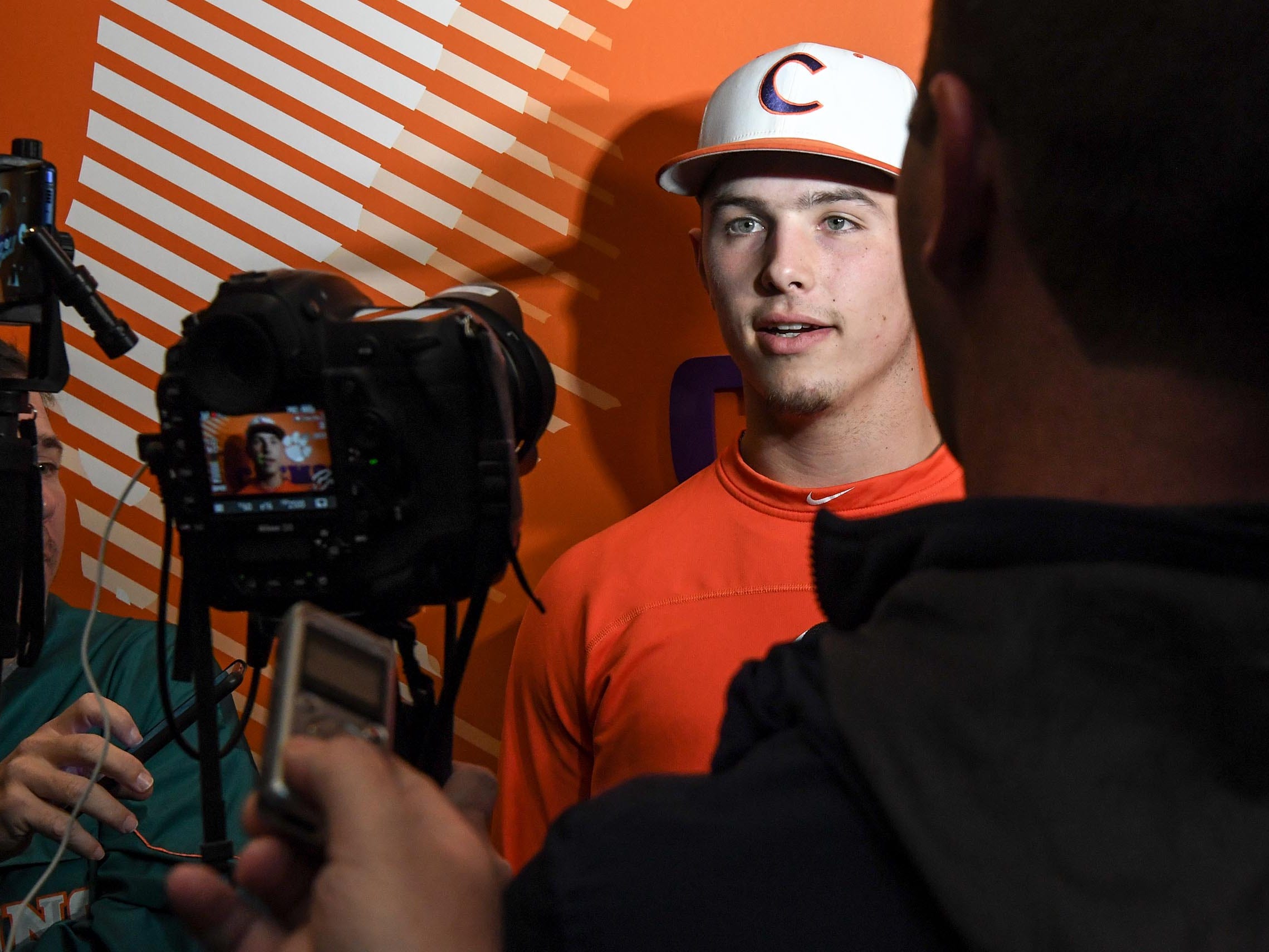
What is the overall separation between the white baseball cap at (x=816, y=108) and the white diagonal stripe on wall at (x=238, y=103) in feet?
1.96

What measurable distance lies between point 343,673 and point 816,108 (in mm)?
1217

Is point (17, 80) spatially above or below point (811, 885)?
above

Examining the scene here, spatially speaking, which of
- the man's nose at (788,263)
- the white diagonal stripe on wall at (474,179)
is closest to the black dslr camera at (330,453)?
the man's nose at (788,263)

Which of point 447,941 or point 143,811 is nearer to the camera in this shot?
point 447,941

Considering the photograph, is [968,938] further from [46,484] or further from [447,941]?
[46,484]

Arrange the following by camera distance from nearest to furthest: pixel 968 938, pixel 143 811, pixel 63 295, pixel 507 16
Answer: pixel 968 938 → pixel 63 295 → pixel 143 811 → pixel 507 16

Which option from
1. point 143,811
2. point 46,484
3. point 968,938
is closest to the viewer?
point 968,938

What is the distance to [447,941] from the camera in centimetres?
46

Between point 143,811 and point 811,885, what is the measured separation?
123cm

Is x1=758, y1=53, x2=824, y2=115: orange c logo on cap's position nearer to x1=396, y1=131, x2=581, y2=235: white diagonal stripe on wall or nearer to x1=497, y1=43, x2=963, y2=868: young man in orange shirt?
x1=497, y1=43, x2=963, y2=868: young man in orange shirt

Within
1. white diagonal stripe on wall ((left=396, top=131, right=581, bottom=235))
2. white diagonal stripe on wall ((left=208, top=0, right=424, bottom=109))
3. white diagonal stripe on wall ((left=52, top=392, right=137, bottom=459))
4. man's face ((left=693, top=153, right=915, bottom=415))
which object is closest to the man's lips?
man's face ((left=693, top=153, right=915, bottom=415))

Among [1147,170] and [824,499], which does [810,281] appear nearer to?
[824,499]

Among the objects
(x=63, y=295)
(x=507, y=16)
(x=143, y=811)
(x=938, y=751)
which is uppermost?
(x=507, y=16)

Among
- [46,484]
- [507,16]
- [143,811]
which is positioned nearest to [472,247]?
[507,16]
